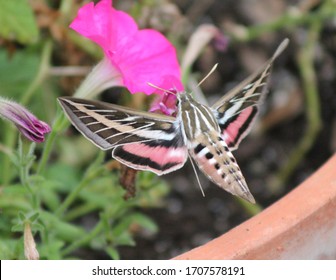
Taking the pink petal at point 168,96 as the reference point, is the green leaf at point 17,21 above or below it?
above

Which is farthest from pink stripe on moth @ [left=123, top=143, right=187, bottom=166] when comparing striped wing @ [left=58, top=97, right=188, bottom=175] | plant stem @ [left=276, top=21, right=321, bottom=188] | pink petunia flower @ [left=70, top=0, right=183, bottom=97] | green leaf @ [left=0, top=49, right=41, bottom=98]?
plant stem @ [left=276, top=21, right=321, bottom=188]

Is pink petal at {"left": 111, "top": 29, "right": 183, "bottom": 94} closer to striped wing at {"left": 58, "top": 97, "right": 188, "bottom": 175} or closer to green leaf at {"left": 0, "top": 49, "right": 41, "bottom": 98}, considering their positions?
striped wing at {"left": 58, "top": 97, "right": 188, "bottom": 175}

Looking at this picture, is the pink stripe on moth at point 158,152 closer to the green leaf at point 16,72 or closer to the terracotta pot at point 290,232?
the terracotta pot at point 290,232

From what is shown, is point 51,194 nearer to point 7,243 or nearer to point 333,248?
point 7,243

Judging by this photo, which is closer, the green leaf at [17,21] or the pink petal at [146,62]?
the pink petal at [146,62]

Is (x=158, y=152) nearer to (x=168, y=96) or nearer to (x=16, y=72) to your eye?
(x=168, y=96)

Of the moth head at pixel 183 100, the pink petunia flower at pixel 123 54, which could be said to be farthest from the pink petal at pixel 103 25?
the moth head at pixel 183 100
